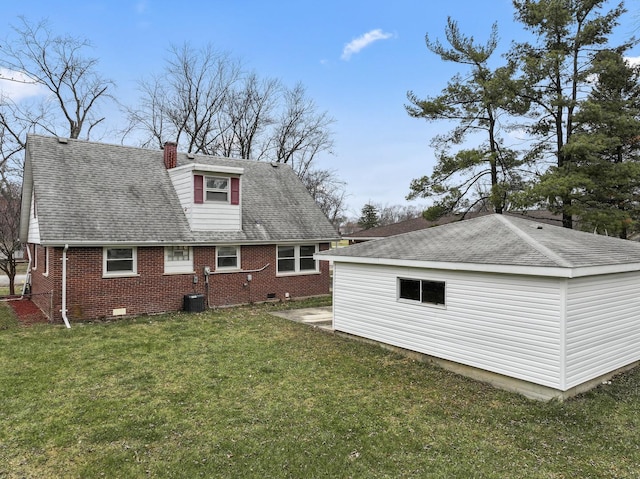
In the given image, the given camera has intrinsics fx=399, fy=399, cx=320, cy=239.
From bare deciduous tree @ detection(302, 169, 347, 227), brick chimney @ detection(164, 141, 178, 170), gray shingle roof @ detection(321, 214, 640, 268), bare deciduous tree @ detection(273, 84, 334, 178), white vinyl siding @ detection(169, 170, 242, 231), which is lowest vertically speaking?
gray shingle roof @ detection(321, 214, 640, 268)

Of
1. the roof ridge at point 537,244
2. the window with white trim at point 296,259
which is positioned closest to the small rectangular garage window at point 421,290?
the roof ridge at point 537,244

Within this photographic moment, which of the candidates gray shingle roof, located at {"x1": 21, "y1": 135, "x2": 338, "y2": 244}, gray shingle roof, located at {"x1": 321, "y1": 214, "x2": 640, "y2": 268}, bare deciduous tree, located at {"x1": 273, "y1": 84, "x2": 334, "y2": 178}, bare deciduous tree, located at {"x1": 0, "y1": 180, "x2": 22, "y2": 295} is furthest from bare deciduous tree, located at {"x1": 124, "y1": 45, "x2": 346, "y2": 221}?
gray shingle roof, located at {"x1": 321, "y1": 214, "x2": 640, "y2": 268}

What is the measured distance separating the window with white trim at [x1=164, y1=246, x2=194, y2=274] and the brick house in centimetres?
3

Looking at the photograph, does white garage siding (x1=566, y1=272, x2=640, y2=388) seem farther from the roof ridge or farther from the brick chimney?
the brick chimney

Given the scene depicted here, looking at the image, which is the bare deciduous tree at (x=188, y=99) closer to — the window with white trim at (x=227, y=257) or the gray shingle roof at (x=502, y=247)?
the window with white trim at (x=227, y=257)

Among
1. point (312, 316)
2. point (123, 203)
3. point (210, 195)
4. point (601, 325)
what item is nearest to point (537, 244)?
point (601, 325)

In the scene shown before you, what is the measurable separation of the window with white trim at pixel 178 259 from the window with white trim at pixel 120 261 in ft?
3.25

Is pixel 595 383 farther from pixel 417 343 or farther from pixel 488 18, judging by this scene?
pixel 488 18

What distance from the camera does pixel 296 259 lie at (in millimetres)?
16234

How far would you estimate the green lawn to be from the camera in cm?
439

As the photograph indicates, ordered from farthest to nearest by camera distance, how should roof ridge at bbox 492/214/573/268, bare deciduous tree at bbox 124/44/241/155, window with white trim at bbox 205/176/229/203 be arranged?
1. bare deciduous tree at bbox 124/44/241/155
2. window with white trim at bbox 205/176/229/203
3. roof ridge at bbox 492/214/573/268

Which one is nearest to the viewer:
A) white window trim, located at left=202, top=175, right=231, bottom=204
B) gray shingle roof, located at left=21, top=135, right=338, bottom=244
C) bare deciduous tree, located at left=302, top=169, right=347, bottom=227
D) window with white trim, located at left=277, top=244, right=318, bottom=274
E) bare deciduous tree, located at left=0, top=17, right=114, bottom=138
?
gray shingle roof, located at left=21, top=135, right=338, bottom=244

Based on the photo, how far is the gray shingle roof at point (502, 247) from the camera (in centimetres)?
666

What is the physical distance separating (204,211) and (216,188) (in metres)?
0.96
